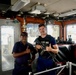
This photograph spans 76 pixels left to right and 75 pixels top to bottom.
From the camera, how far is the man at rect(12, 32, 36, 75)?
2818 millimetres

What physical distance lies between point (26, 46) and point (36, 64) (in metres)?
0.51

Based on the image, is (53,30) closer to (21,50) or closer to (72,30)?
(72,30)

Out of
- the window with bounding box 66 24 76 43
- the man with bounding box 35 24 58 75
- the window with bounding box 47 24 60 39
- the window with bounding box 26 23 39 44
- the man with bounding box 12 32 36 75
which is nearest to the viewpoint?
the man with bounding box 35 24 58 75

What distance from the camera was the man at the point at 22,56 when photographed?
2818 mm

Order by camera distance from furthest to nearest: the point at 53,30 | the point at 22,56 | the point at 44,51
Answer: the point at 53,30 → the point at 22,56 → the point at 44,51

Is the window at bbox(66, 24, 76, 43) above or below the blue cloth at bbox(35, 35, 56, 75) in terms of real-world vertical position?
above

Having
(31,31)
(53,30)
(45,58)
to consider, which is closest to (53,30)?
(53,30)

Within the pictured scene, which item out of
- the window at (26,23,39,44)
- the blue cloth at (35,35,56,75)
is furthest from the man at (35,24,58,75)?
the window at (26,23,39,44)

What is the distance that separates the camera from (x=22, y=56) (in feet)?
9.30

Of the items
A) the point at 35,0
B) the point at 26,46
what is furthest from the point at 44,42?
the point at 35,0

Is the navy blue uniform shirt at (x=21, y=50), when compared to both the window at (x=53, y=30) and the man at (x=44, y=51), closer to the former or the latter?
the man at (x=44, y=51)

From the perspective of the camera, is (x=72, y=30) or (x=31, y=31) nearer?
(x=31, y=31)

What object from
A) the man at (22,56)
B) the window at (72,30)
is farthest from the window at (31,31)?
the man at (22,56)

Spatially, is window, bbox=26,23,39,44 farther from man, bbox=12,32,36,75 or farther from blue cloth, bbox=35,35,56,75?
blue cloth, bbox=35,35,56,75
